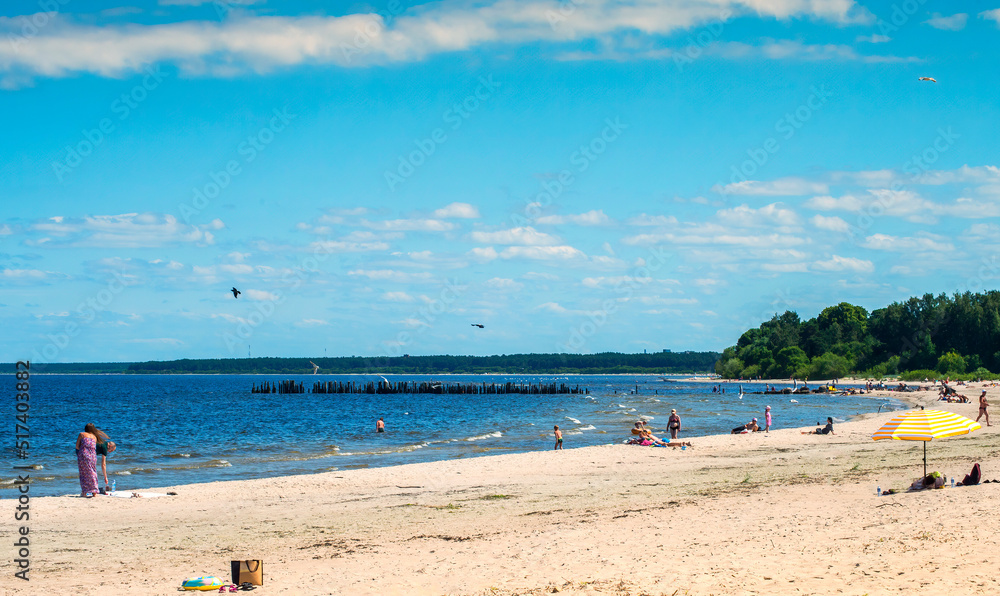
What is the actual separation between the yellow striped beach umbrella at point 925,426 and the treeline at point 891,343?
10814 centimetres

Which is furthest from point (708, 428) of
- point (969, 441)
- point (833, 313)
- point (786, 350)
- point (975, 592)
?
point (833, 313)

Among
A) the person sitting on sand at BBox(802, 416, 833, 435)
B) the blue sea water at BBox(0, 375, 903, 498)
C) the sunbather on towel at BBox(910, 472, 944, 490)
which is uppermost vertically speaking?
the sunbather on towel at BBox(910, 472, 944, 490)

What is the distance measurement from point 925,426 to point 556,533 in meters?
7.42

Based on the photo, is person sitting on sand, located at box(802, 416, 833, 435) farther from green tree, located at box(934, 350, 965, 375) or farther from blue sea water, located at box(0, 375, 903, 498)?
green tree, located at box(934, 350, 965, 375)

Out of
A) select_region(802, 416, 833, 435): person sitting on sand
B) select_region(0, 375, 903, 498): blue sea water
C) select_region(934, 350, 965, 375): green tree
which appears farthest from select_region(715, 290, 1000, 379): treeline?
select_region(802, 416, 833, 435): person sitting on sand

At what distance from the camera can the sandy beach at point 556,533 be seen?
1098 centimetres

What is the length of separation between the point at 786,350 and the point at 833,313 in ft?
59.5

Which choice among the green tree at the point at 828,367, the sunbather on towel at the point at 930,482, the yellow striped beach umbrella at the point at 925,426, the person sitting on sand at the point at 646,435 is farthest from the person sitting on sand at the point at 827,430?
the green tree at the point at 828,367

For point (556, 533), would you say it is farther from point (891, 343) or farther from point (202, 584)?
point (891, 343)

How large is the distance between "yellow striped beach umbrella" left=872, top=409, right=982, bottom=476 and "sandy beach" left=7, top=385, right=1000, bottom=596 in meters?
1.13

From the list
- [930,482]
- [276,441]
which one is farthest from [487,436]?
[930,482]

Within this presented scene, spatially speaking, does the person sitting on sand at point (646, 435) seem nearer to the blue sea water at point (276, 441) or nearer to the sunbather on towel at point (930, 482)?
the blue sea water at point (276, 441)

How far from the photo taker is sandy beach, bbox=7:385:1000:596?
10984mm

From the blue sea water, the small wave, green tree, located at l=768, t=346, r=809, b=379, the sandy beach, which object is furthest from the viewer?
green tree, located at l=768, t=346, r=809, b=379
